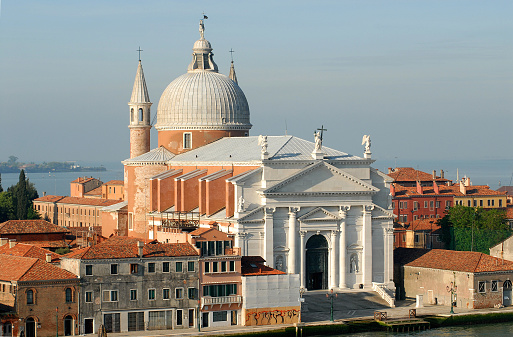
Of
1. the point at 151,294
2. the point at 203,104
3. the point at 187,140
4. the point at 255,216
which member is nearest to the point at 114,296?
the point at 151,294

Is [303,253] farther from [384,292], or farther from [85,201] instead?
[85,201]

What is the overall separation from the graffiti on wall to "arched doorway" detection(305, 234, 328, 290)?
7588 mm

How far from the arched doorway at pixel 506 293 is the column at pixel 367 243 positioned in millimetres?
6129

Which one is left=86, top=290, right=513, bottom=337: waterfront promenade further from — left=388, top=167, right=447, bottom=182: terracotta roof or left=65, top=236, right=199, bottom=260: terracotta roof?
left=388, top=167, right=447, bottom=182: terracotta roof

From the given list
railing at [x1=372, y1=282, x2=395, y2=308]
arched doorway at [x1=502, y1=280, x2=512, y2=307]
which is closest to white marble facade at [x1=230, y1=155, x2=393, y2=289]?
railing at [x1=372, y1=282, x2=395, y2=308]

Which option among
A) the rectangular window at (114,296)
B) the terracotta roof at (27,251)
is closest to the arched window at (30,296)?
the rectangular window at (114,296)

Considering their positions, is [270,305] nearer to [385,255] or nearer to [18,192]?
[385,255]

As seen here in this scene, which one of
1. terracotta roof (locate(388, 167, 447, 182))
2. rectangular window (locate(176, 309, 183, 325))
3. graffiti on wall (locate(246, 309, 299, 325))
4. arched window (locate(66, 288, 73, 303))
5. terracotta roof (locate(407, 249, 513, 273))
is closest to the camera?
arched window (locate(66, 288, 73, 303))

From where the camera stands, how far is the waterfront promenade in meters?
43.2

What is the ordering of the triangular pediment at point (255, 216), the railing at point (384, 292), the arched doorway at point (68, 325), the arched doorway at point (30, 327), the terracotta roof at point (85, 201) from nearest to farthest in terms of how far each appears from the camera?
the arched doorway at point (30, 327), the arched doorway at point (68, 325), the railing at point (384, 292), the triangular pediment at point (255, 216), the terracotta roof at point (85, 201)

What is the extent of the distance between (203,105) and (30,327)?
76.9 ft

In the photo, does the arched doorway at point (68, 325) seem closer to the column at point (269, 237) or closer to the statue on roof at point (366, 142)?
the column at point (269, 237)

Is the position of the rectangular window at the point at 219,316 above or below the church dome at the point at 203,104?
below

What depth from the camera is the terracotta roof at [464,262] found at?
4981 centimetres
